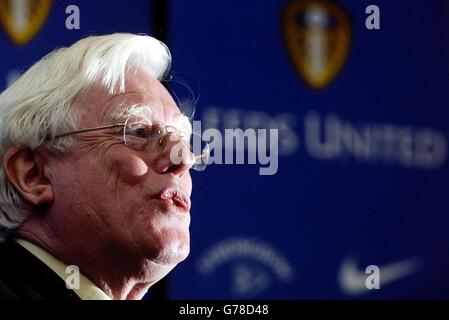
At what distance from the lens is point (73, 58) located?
2969 millimetres

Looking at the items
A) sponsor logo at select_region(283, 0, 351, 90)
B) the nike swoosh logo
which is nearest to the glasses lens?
sponsor logo at select_region(283, 0, 351, 90)

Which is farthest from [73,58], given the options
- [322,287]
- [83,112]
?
[322,287]

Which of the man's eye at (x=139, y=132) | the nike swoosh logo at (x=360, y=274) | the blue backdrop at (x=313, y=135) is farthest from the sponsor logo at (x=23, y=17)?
the nike swoosh logo at (x=360, y=274)

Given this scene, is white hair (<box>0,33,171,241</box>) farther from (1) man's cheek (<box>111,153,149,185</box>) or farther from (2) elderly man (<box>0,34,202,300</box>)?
(1) man's cheek (<box>111,153,149,185</box>)

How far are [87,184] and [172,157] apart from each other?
0.24m

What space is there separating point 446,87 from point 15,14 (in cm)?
127

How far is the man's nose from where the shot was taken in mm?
2926

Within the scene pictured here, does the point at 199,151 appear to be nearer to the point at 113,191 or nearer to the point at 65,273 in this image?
the point at 113,191

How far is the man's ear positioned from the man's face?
3 cm

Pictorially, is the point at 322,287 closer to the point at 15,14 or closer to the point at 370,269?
the point at 370,269

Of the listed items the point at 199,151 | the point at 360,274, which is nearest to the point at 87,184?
the point at 199,151

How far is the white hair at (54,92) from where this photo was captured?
2895 mm

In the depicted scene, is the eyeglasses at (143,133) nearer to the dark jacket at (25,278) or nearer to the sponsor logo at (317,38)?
the dark jacket at (25,278)

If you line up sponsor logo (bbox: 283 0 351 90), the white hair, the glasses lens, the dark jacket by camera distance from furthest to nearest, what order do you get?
sponsor logo (bbox: 283 0 351 90)
the glasses lens
the white hair
the dark jacket
